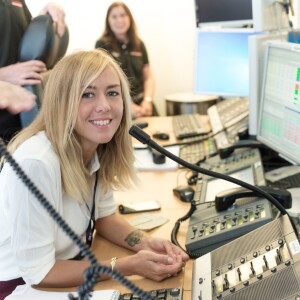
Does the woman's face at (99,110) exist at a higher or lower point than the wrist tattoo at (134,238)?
higher

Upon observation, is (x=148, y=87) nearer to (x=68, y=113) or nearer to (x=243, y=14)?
(x=243, y=14)

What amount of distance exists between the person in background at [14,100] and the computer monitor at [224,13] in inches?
61.2

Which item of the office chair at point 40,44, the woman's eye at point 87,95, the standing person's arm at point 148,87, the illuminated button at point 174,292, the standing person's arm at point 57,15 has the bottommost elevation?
the standing person's arm at point 148,87

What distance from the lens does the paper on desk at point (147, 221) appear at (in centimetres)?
126

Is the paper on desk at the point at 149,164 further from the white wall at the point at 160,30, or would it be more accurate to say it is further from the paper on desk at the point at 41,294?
the white wall at the point at 160,30

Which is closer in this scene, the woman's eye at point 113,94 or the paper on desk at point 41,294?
the paper on desk at point 41,294

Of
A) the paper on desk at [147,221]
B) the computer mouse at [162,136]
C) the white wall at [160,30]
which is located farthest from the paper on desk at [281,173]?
the white wall at [160,30]

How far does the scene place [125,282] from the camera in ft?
1.47

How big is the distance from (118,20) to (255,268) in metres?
3.03

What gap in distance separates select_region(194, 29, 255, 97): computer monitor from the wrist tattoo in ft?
4.15

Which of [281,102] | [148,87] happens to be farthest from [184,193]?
[148,87]

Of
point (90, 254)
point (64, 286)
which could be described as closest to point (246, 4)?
point (64, 286)

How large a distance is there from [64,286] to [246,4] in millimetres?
1790

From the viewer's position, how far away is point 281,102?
139cm
